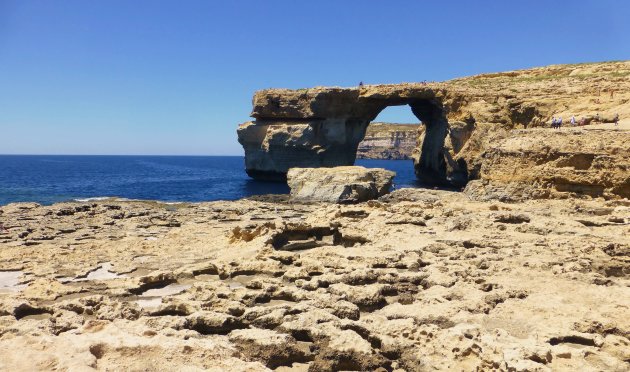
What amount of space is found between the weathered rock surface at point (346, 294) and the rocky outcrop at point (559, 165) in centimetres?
97

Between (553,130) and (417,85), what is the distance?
106 feet

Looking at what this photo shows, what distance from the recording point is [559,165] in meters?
19.5

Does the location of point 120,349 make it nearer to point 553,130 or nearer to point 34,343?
point 34,343

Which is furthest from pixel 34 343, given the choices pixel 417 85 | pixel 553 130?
pixel 417 85

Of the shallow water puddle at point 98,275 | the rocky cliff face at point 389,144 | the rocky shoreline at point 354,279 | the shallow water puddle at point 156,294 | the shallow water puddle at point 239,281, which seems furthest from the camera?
the rocky cliff face at point 389,144

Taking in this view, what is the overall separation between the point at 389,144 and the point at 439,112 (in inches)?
4657

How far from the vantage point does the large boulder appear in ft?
112

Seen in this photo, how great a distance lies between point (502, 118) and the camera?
41.8 m

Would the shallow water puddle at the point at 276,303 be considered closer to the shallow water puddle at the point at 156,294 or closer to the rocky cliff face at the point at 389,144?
the shallow water puddle at the point at 156,294

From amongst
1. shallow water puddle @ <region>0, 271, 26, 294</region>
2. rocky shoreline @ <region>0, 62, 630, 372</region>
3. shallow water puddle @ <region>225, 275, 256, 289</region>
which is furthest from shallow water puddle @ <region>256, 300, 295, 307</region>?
shallow water puddle @ <region>0, 271, 26, 294</region>

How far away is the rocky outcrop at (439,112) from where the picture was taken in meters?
36.2

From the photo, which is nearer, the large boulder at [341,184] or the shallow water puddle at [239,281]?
the shallow water puddle at [239,281]

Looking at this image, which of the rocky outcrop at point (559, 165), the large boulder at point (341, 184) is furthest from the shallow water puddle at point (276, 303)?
the large boulder at point (341, 184)

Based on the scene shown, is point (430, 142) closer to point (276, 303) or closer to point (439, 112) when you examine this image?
point (439, 112)
